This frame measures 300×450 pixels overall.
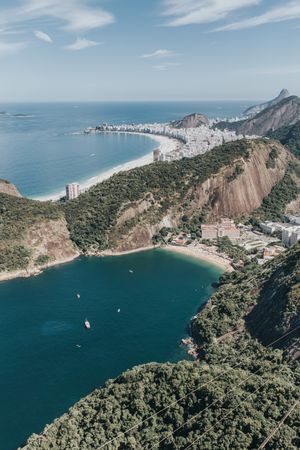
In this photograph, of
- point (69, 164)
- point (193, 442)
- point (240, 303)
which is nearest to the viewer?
point (193, 442)

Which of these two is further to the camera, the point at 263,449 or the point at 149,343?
the point at 149,343

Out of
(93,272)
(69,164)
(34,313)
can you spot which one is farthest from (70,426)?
(69,164)

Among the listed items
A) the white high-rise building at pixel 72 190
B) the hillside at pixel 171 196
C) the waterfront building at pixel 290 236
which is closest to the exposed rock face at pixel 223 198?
the hillside at pixel 171 196

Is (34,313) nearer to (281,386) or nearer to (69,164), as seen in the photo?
(281,386)

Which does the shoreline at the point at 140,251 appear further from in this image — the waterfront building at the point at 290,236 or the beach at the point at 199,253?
the waterfront building at the point at 290,236

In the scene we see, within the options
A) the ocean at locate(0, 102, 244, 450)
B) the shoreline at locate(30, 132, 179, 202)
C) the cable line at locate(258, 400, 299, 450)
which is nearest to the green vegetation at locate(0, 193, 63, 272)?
the ocean at locate(0, 102, 244, 450)

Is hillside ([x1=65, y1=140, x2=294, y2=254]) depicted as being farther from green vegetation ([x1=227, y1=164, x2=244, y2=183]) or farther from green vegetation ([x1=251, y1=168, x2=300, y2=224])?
green vegetation ([x1=251, y1=168, x2=300, y2=224])
